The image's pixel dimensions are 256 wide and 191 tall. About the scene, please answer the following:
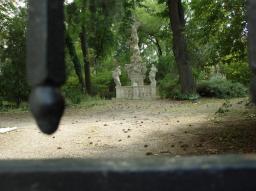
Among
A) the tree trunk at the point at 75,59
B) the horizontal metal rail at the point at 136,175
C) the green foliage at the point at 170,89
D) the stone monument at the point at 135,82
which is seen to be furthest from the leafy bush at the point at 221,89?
the horizontal metal rail at the point at 136,175

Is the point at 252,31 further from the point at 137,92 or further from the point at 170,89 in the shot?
the point at 137,92

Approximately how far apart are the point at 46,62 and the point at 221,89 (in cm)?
2525

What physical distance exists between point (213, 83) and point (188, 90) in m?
2.63

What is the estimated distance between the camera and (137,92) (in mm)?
33062

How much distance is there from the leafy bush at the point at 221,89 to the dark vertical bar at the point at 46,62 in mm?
24824

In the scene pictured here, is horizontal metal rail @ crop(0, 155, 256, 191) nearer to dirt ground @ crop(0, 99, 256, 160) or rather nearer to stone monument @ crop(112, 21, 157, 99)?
dirt ground @ crop(0, 99, 256, 160)

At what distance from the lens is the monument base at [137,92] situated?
32.7 m

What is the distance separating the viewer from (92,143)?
10.6 metres

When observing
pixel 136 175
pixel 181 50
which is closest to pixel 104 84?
pixel 181 50

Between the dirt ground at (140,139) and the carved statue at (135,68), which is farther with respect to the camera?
the carved statue at (135,68)

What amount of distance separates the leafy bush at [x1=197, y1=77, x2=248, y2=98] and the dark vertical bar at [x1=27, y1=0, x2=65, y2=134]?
24824mm

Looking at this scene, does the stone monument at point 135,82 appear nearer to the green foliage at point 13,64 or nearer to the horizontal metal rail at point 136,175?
the green foliage at point 13,64

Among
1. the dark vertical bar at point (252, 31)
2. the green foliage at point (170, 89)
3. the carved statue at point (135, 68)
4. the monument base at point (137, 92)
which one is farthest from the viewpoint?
the carved statue at point (135, 68)

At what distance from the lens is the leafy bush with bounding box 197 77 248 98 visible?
2643 cm
